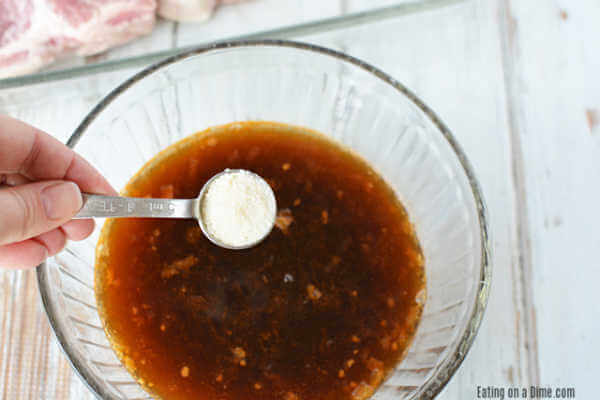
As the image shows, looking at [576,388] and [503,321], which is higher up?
[503,321]

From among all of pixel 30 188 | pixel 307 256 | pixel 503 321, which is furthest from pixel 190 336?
pixel 503 321

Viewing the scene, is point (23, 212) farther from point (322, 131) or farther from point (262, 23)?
point (262, 23)

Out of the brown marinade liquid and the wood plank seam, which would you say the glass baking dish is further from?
the brown marinade liquid

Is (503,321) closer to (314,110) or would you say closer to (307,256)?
(307,256)

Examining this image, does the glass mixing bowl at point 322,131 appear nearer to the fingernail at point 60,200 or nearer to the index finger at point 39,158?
the index finger at point 39,158

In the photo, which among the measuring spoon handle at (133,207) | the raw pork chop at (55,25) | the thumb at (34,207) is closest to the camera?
the thumb at (34,207)

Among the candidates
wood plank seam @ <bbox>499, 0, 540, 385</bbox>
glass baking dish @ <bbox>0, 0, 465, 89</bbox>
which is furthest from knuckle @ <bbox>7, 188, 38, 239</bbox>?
wood plank seam @ <bbox>499, 0, 540, 385</bbox>

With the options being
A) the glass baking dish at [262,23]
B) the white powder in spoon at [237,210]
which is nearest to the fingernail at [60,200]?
the white powder in spoon at [237,210]
